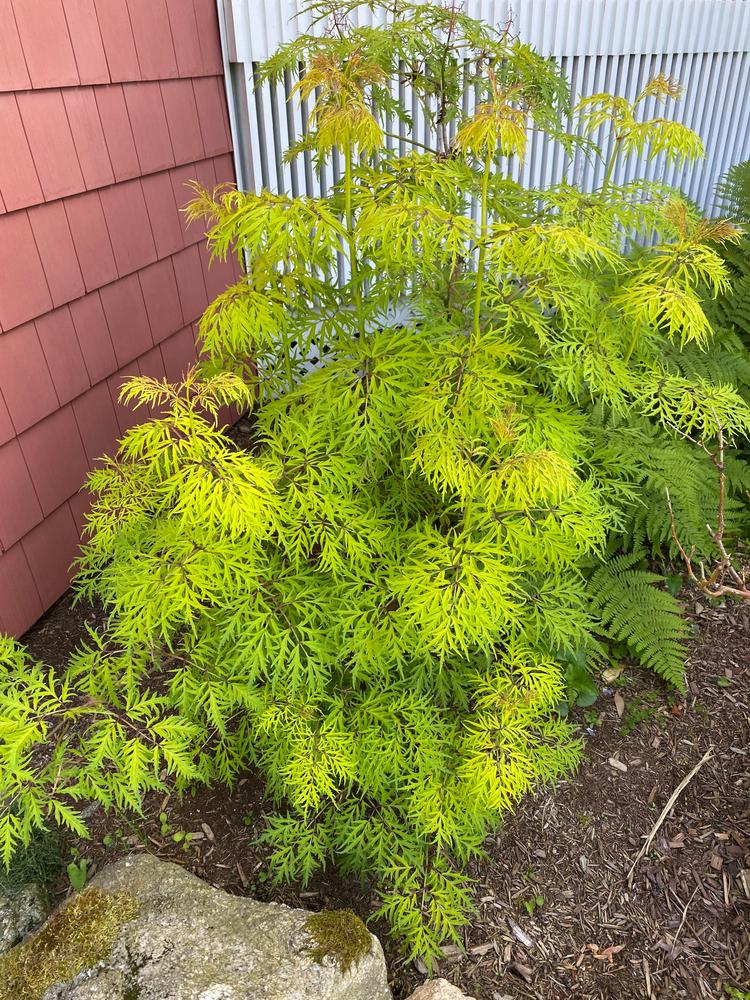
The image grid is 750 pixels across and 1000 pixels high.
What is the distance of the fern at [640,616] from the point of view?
234 cm

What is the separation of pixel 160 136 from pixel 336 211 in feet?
4.82

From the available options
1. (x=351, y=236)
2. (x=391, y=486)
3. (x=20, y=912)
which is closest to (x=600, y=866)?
(x=391, y=486)

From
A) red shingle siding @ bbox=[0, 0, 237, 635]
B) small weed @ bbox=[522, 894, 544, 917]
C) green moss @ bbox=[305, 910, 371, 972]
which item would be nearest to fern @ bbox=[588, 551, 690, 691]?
small weed @ bbox=[522, 894, 544, 917]

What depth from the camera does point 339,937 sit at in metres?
1.53

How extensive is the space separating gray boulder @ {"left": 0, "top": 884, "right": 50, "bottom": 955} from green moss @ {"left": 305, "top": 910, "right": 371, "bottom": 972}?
0.70m

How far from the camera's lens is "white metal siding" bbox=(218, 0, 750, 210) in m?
2.97

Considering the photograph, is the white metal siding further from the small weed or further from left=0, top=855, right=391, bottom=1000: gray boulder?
left=0, top=855, right=391, bottom=1000: gray boulder

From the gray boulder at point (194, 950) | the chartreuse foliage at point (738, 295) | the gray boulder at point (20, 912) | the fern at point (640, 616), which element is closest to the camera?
the gray boulder at point (194, 950)

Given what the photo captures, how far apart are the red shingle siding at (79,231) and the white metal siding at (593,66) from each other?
0.63 feet

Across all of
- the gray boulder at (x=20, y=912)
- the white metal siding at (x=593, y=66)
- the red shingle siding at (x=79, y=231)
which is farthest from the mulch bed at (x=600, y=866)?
the white metal siding at (x=593, y=66)

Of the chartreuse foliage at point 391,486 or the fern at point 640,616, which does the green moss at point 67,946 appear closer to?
the chartreuse foliage at point 391,486

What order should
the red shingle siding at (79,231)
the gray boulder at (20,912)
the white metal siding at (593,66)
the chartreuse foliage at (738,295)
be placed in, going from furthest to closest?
the chartreuse foliage at (738,295)
the white metal siding at (593,66)
the red shingle siding at (79,231)
the gray boulder at (20,912)

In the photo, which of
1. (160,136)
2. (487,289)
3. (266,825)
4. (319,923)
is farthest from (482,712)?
(160,136)

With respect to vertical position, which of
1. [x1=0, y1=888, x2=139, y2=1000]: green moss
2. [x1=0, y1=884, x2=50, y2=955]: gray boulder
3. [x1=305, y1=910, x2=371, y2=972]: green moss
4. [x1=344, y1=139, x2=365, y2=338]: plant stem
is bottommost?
[x1=0, y1=884, x2=50, y2=955]: gray boulder
